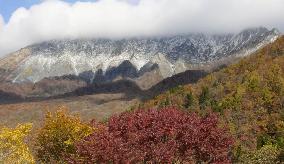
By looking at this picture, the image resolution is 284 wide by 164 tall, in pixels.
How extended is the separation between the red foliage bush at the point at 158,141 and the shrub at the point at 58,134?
32.6 feet

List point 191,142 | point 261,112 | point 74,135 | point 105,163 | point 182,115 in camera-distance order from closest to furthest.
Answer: point 105,163, point 191,142, point 182,115, point 74,135, point 261,112

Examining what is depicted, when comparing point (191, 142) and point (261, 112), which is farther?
point (261, 112)

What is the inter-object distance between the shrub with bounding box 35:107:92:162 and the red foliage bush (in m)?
9.92

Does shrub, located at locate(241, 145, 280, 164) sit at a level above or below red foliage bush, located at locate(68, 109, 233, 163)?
below

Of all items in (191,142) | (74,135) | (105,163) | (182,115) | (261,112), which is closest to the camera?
(105,163)

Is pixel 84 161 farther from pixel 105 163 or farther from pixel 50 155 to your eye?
pixel 50 155

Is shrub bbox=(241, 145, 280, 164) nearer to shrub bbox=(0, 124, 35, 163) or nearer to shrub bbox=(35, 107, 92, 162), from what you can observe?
shrub bbox=(35, 107, 92, 162)

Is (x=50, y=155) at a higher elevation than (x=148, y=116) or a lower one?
lower

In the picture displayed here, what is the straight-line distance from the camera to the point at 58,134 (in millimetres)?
59438

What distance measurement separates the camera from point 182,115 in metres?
49.1

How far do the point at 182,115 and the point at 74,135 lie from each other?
14.5m

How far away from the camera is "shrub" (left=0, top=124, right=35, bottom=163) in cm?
4453

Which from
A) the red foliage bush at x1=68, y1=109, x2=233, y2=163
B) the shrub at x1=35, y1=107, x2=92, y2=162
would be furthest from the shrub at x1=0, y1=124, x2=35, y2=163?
the shrub at x1=35, y1=107, x2=92, y2=162

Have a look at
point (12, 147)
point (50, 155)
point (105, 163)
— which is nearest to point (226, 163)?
point (105, 163)
